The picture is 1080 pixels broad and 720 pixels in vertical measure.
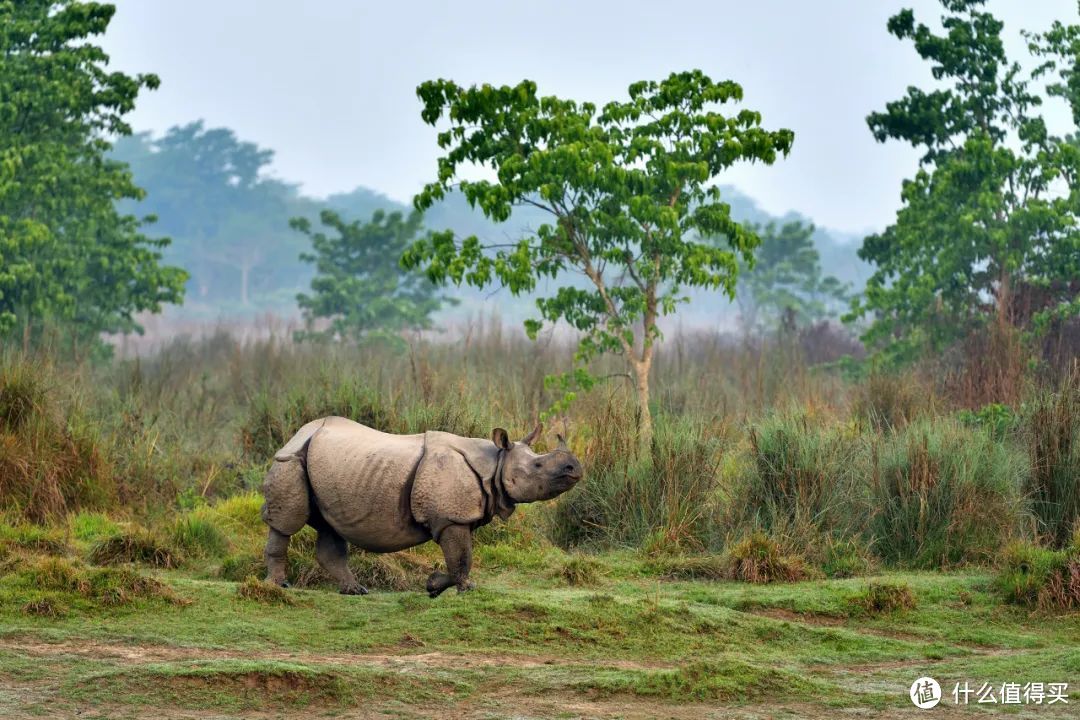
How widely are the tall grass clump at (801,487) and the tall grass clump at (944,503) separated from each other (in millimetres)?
212

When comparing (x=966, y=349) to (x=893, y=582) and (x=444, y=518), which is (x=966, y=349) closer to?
(x=893, y=582)

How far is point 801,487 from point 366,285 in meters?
22.4

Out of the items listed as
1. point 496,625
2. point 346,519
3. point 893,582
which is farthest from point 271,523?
point 893,582

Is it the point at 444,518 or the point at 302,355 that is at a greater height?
the point at 302,355

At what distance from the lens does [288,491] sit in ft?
25.8

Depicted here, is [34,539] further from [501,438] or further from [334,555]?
[501,438]

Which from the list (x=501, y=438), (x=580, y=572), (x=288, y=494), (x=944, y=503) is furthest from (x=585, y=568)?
(x=944, y=503)

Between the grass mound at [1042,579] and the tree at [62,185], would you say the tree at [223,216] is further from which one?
the grass mound at [1042,579]

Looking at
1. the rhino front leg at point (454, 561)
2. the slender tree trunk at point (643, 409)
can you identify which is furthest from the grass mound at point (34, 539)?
the slender tree trunk at point (643, 409)

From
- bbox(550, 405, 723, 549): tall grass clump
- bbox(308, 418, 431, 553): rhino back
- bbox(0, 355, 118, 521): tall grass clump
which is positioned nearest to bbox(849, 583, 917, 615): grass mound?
bbox(550, 405, 723, 549): tall grass clump

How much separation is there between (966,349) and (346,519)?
10265 mm

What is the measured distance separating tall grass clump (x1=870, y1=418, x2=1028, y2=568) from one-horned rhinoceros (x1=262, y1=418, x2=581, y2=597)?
2.92 metres

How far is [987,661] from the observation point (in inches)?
278

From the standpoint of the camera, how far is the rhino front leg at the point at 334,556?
816 centimetres
